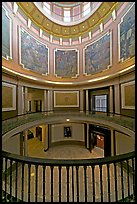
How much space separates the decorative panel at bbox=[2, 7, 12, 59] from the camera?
25.6ft

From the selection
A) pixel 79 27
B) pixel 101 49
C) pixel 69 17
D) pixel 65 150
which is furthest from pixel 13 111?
pixel 69 17

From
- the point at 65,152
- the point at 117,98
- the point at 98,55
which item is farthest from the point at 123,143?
the point at 98,55

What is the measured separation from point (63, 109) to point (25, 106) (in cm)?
450

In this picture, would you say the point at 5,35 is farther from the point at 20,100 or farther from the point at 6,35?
the point at 20,100

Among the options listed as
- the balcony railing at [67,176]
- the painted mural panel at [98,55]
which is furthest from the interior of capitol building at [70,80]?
the balcony railing at [67,176]

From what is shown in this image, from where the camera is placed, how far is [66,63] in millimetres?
13633

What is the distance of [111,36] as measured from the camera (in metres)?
10.2

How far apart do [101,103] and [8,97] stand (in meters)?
8.55

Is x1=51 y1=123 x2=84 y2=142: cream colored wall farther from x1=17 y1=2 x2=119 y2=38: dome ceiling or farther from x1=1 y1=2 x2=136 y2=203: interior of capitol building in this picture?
x1=17 y1=2 x2=119 y2=38: dome ceiling

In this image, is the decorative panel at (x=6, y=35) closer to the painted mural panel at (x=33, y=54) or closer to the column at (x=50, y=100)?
the painted mural panel at (x=33, y=54)

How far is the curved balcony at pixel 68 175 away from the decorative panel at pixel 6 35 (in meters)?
4.28

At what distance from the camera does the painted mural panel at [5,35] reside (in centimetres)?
780

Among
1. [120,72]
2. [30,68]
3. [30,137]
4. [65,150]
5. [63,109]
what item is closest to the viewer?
[120,72]

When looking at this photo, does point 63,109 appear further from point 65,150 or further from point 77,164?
point 77,164
